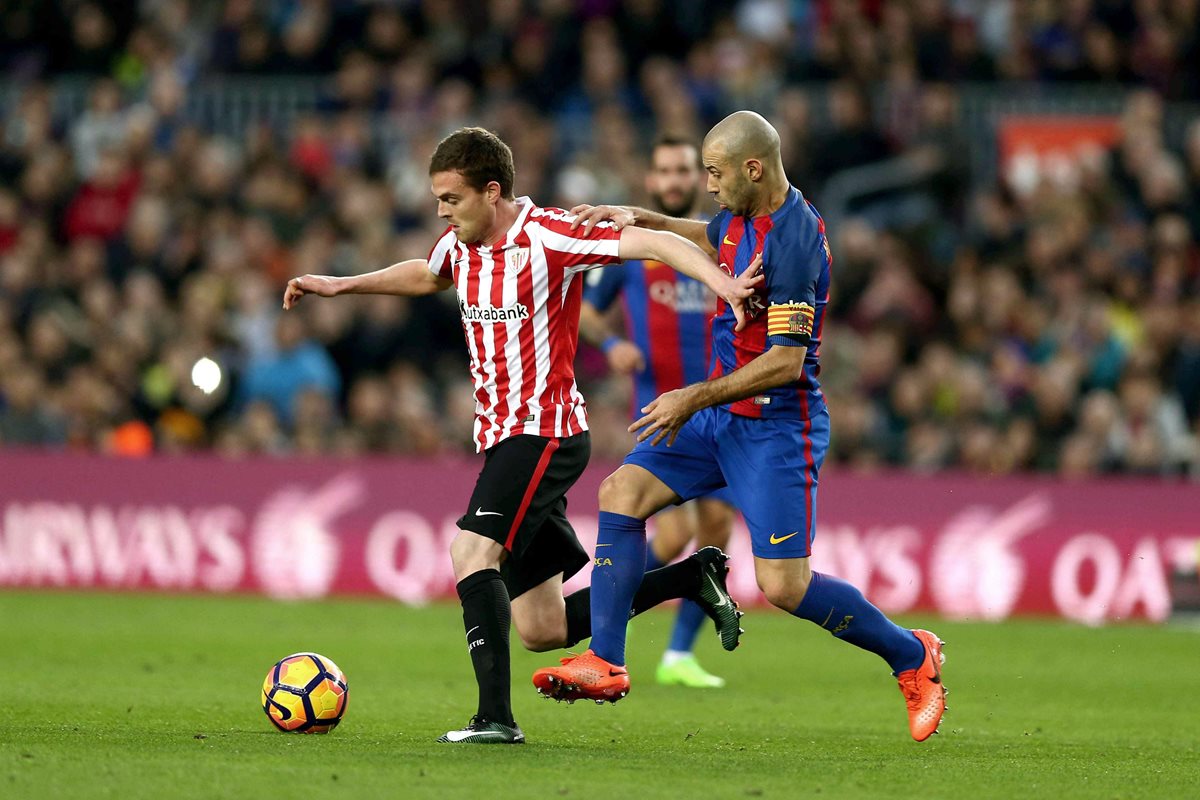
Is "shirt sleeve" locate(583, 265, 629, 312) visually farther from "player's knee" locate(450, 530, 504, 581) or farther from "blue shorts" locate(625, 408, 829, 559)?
"player's knee" locate(450, 530, 504, 581)

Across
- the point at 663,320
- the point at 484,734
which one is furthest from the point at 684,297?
the point at 484,734

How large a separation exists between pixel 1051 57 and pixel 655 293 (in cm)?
976

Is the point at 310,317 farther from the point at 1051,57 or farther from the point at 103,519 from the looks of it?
the point at 1051,57

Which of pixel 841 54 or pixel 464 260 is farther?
pixel 841 54

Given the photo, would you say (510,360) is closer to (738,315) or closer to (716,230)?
(738,315)

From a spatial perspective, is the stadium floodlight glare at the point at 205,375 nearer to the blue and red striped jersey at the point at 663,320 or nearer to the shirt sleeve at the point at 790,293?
the shirt sleeve at the point at 790,293

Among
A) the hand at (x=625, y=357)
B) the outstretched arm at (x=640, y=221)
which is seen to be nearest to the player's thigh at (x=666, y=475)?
the outstretched arm at (x=640, y=221)

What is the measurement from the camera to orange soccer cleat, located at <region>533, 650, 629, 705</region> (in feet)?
23.2

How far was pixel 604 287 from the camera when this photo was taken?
34.9 feet

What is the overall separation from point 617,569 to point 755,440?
0.76 meters

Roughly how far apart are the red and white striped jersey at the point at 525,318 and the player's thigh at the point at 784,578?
945 millimetres

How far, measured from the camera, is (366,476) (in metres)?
15.4

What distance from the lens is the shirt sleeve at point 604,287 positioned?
418 inches

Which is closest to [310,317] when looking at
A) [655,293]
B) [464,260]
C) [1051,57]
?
[655,293]
